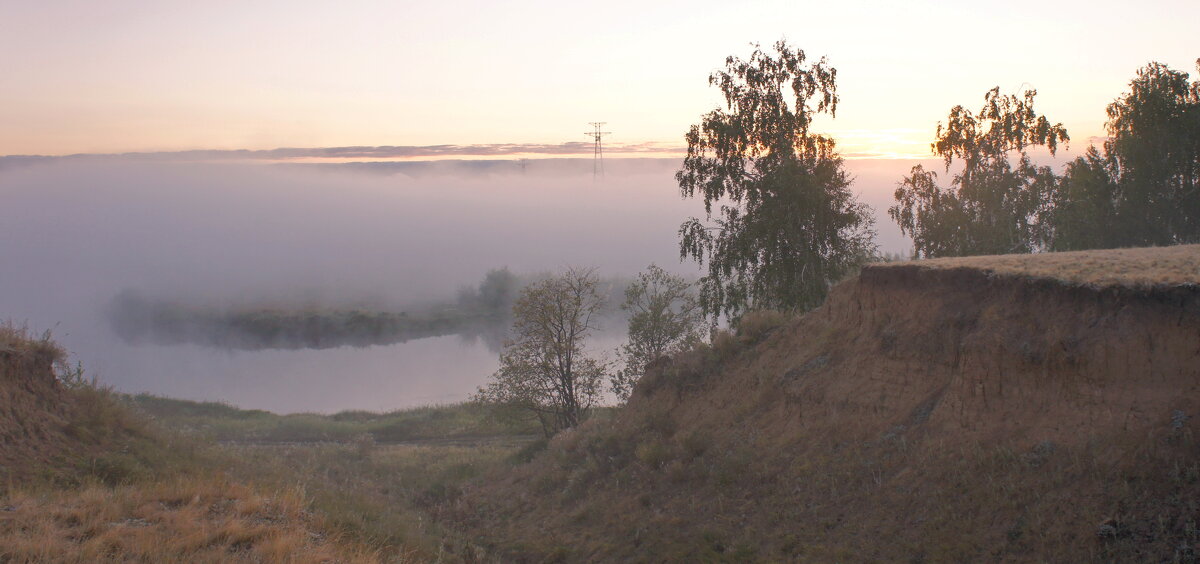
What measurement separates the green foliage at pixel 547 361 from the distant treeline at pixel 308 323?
209ft

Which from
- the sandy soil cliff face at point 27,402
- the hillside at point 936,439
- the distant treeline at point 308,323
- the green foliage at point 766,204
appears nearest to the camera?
the hillside at point 936,439

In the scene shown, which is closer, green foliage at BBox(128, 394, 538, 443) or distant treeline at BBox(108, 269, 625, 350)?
green foliage at BBox(128, 394, 538, 443)

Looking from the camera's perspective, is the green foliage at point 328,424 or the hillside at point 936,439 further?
the green foliage at point 328,424

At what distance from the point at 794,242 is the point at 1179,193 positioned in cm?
2100

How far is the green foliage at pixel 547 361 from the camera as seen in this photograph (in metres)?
29.7

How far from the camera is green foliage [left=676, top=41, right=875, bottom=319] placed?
2609cm

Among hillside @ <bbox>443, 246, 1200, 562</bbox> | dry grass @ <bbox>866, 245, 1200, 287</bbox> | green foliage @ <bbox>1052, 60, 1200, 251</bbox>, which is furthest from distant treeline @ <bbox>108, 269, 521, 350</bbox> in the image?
Result: dry grass @ <bbox>866, 245, 1200, 287</bbox>

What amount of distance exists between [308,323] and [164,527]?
102433 mm

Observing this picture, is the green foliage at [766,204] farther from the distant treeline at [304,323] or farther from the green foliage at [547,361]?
the distant treeline at [304,323]

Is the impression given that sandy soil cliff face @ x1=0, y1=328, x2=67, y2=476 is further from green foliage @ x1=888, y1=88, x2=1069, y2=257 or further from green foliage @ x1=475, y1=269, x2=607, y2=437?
green foliage @ x1=888, y1=88, x2=1069, y2=257

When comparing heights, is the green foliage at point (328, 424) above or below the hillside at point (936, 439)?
below

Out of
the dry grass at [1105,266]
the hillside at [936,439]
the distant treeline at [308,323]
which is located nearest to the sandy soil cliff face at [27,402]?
the hillside at [936,439]

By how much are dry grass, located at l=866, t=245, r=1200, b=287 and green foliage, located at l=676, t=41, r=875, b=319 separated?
11.8 metres

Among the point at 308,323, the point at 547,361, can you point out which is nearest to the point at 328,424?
the point at 547,361
